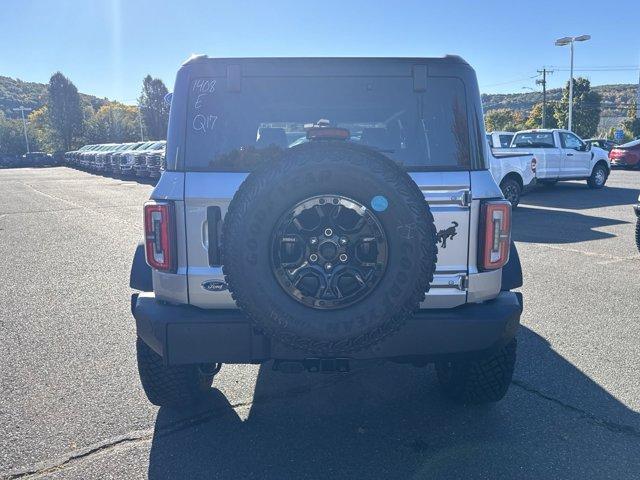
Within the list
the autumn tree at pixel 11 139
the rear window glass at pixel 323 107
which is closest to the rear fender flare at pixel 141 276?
the rear window glass at pixel 323 107

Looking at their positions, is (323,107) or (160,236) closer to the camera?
(160,236)

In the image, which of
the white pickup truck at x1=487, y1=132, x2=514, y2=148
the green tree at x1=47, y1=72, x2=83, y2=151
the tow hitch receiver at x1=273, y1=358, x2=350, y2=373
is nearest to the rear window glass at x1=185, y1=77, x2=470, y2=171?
the tow hitch receiver at x1=273, y1=358, x2=350, y2=373

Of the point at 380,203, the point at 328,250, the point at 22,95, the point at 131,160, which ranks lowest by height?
the point at 328,250

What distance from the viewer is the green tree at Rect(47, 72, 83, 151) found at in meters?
76.4

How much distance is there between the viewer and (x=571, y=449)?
9.43ft

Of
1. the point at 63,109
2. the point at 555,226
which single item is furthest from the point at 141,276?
the point at 63,109

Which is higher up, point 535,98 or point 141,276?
point 535,98

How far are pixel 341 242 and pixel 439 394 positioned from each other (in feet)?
5.46

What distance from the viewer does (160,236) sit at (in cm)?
275

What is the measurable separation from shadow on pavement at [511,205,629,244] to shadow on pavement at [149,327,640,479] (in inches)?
230

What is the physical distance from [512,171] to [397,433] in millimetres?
10744

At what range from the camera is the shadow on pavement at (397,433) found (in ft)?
8.95

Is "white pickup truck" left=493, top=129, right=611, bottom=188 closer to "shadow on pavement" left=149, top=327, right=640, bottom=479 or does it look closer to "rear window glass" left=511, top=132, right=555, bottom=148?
"rear window glass" left=511, top=132, right=555, bottom=148

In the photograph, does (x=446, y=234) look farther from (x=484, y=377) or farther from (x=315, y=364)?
(x=484, y=377)
